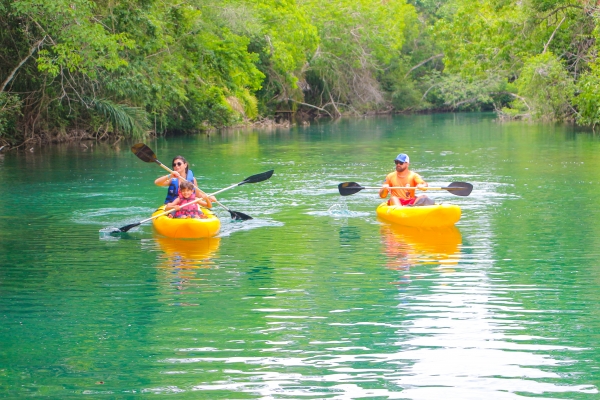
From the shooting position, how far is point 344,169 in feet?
75.9

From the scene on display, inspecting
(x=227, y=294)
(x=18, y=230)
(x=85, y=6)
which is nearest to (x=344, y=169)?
(x=85, y=6)

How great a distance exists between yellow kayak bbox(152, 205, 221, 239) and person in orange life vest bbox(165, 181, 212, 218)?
235 millimetres

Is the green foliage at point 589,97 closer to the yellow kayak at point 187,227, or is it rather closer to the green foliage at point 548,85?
the green foliage at point 548,85

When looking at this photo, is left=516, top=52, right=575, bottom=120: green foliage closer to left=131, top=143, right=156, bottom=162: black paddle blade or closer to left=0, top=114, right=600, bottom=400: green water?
left=0, top=114, right=600, bottom=400: green water

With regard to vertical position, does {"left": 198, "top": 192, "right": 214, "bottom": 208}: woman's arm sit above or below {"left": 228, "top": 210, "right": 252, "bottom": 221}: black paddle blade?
above

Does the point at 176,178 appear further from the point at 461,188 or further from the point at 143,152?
the point at 461,188

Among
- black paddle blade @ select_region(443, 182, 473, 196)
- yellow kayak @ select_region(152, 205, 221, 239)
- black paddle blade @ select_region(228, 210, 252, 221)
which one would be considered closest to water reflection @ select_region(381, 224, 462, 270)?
black paddle blade @ select_region(443, 182, 473, 196)

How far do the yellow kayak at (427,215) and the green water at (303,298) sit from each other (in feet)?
Answer: 0.92

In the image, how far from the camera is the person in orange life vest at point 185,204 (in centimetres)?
1312

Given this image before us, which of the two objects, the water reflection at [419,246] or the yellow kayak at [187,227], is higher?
the yellow kayak at [187,227]

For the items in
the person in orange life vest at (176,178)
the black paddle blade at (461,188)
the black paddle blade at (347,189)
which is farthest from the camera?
the black paddle blade at (347,189)

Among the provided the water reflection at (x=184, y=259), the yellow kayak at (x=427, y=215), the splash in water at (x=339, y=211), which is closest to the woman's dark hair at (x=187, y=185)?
the water reflection at (x=184, y=259)

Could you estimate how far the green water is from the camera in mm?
6559

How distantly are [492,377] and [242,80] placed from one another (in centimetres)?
3641
